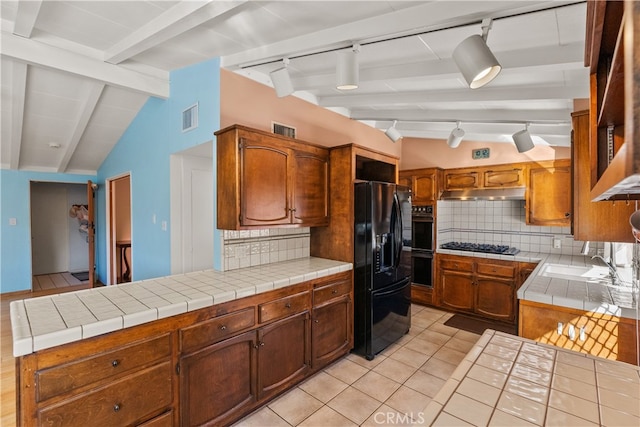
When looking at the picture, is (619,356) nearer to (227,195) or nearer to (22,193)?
(227,195)

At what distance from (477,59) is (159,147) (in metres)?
3.14

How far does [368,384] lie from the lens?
96.8 inches

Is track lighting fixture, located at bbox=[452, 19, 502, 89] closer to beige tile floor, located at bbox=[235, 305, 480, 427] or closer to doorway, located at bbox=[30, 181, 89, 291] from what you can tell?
beige tile floor, located at bbox=[235, 305, 480, 427]

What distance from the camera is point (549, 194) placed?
11.5 ft

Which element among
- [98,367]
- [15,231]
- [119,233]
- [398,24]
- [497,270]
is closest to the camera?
[98,367]

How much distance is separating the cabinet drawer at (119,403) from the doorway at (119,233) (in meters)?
3.78

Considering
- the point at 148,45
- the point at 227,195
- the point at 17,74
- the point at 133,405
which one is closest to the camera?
the point at 133,405

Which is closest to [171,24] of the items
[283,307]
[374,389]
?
[283,307]

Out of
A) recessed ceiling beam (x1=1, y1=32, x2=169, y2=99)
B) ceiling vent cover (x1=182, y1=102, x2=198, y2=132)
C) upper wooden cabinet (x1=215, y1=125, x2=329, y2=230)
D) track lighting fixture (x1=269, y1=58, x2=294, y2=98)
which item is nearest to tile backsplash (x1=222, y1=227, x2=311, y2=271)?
upper wooden cabinet (x1=215, y1=125, x2=329, y2=230)

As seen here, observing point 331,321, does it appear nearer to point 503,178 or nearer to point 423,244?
point 423,244

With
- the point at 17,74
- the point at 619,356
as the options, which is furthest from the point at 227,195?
the point at 619,356

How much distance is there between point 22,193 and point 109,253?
5.54 feet

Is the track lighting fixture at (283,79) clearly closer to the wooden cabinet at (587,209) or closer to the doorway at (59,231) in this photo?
the wooden cabinet at (587,209)

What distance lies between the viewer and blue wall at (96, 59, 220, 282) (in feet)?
8.60
